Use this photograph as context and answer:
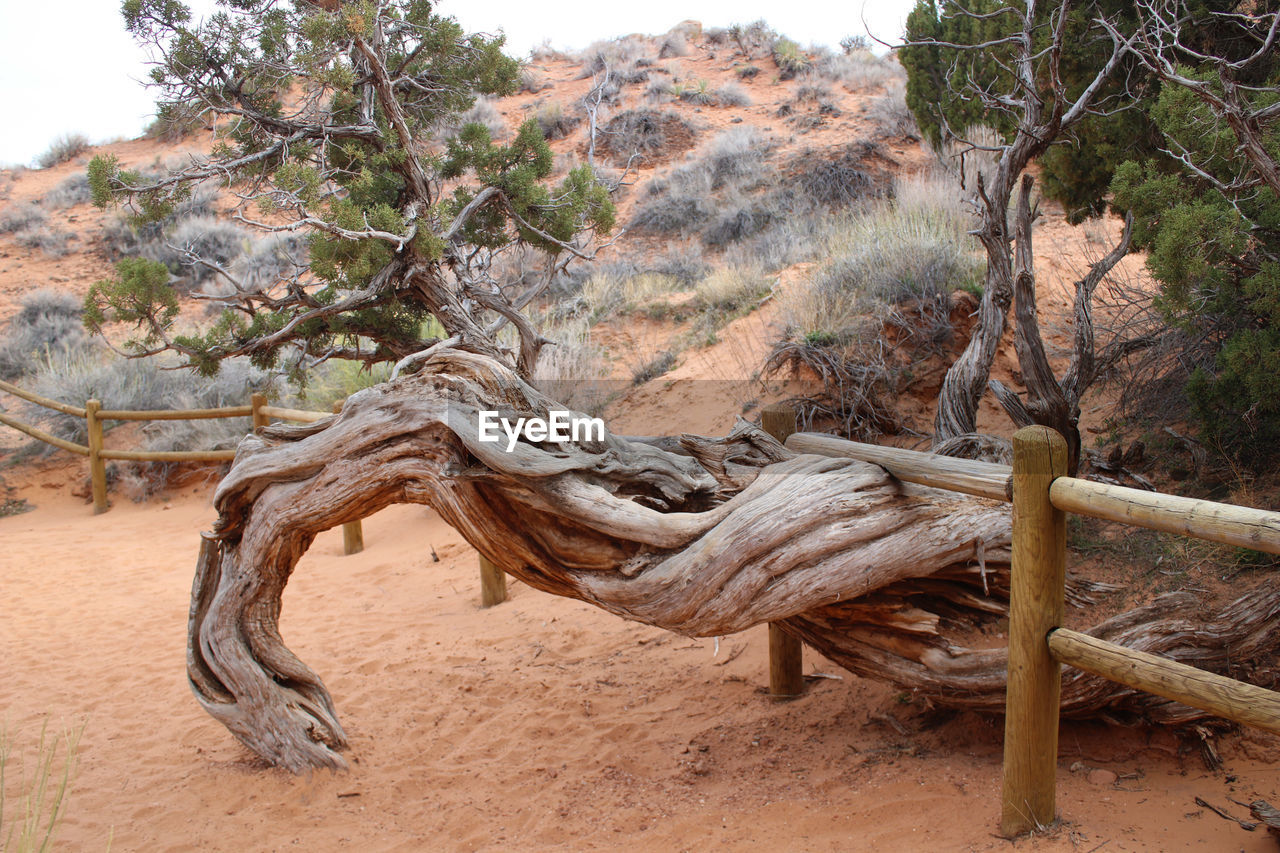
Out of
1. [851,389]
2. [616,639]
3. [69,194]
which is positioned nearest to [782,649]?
[616,639]

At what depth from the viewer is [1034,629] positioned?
2584 millimetres

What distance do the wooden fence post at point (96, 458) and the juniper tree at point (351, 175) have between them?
449cm

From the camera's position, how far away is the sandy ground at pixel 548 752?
9.78 ft

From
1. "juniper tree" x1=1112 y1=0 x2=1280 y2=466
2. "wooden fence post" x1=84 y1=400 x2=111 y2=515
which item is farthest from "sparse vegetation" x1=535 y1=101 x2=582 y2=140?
"juniper tree" x1=1112 y1=0 x2=1280 y2=466

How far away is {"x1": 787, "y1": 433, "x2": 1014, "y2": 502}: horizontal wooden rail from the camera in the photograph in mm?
2771

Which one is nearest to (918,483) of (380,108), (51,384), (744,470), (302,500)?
(744,470)

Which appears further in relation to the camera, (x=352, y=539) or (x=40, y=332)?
(x=40, y=332)

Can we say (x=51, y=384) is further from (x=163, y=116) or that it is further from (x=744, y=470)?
(x=744, y=470)

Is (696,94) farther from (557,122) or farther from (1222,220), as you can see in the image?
(1222,220)

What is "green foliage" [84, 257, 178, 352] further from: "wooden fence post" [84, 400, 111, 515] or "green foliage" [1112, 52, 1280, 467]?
"green foliage" [1112, 52, 1280, 467]

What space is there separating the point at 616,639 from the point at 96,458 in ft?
25.4

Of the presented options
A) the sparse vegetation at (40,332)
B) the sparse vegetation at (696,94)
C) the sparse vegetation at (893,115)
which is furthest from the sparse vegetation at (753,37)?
the sparse vegetation at (40,332)

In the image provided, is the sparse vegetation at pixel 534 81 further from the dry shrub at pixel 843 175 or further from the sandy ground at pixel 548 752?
the sandy ground at pixel 548 752

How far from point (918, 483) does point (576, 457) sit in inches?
50.4
